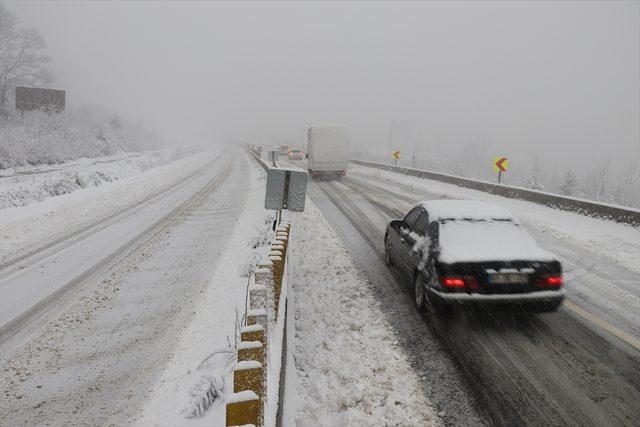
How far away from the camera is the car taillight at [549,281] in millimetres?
4844

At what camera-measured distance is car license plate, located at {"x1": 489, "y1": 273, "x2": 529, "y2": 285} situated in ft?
15.6

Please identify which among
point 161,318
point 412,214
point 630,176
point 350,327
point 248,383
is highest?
point 630,176

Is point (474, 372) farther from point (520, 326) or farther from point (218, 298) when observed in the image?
point (218, 298)

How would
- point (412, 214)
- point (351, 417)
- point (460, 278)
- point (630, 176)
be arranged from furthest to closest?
point (630, 176)
point (412, 214)
point (460, 278)
point (351, 417)

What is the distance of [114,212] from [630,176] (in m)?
50.6

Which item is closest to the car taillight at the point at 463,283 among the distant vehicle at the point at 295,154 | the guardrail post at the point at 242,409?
the guardrail post at the point at 242,409

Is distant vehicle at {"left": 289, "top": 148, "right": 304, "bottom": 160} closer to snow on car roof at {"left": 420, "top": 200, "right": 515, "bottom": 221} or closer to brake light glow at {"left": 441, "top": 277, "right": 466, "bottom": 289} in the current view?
snow on car roof at {"left": 420, "top": 200, "right": 515, "bottom": 221}

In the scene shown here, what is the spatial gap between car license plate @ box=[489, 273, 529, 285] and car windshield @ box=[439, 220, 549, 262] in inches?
7.6

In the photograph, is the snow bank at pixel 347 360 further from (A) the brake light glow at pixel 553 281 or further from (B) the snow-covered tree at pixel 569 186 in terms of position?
(B) the snow-covered tree at pixel 569 186

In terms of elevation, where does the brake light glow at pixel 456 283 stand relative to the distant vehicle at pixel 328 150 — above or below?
below

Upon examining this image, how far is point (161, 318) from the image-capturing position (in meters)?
5.45

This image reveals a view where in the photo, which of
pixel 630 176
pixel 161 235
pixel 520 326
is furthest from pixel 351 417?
pixel 630 176

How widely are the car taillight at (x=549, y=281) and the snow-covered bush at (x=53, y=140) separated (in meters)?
30.7

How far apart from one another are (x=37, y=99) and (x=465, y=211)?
48.6m
